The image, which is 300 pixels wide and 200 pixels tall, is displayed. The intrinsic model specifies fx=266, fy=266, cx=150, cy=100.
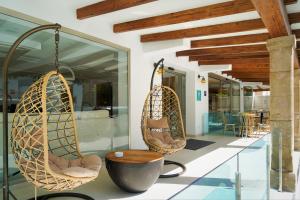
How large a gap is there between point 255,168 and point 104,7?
120 inches

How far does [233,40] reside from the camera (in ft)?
19.7

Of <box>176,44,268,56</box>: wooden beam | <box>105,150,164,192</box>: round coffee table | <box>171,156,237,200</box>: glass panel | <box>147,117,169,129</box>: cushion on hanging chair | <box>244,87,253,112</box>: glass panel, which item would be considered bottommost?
<box>105,150,164,192</box>: round coffee table

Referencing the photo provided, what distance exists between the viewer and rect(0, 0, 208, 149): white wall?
392 cm

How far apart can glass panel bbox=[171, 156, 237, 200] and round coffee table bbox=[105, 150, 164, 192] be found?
138cm

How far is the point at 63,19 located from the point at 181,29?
2.37m

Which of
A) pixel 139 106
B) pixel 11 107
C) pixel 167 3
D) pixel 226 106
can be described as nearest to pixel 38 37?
pixel 11 107

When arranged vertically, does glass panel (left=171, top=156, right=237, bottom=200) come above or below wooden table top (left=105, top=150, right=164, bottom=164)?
above

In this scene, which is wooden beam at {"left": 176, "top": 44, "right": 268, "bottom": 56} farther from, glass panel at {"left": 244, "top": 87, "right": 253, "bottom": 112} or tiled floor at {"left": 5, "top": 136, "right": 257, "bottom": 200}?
glass panel at {"left": 244, "top": 87, "right": 253, "bottom": 112}

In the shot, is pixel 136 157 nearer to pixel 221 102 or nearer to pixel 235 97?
pixel 221 102

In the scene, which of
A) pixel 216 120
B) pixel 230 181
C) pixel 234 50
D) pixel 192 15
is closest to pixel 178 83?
pixel 216 120

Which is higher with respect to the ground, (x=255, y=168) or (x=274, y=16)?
(x=274, y=16)

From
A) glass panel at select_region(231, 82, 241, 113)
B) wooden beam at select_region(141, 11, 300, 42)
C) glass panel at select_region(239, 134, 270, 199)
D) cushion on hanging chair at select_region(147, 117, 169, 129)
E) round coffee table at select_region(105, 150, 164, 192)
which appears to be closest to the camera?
glass panel at select_region(239, 134, 270, 199)

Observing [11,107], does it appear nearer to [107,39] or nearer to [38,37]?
[38,37]

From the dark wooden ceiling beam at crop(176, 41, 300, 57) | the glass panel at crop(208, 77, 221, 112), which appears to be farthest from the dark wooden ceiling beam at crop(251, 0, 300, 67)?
the glass panel at crop(208, 77, 221, 112)
